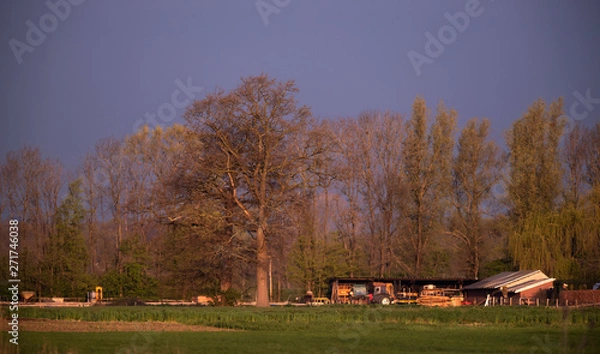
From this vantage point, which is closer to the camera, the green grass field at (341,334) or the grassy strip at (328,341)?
the grassy strip at (328,341)

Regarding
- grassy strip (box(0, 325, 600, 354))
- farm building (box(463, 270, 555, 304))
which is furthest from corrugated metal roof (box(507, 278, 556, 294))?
grassy strip (box(0, 325, 600, 354))

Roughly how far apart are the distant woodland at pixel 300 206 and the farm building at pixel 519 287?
2.85 meters

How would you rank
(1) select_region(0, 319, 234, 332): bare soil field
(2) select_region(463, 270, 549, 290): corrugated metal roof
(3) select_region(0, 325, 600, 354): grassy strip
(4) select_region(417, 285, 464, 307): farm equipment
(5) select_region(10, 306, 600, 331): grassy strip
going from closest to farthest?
(3) select_region(0, 325, 600, 354): grassy strip → (1) select_region(0, 319, 234, 332): bare soil field → (5) select_region(10, 306, 600, 331): grassy strip → (2) select_region(463, 270, 549, 290): corrugated metal roof → (4) select_region(417, 285, 464, 307): farm equipment

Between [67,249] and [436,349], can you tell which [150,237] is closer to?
[67,249]

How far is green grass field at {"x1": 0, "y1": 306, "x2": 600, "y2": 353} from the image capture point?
21.7 metres

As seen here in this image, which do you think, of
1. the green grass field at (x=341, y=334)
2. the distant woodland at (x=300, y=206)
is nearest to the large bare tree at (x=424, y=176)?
the distant woodland at (x=300, y=206)

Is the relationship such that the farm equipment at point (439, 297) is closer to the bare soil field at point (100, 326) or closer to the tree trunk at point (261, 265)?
the tree trunk at point (261, 265)

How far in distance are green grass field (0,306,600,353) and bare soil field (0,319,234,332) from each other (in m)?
1.49

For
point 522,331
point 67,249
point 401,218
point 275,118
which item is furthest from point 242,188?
point 522,331

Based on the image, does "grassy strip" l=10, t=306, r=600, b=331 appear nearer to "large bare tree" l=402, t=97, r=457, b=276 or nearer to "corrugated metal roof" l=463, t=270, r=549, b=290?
"corrugated metal roof" l=463, t=270, r=549, b=290

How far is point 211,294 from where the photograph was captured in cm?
5359

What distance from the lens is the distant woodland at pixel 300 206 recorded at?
50.8m

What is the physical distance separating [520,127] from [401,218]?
13620mm

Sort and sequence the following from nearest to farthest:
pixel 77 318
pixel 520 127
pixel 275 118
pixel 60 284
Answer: pixel 77 318, pixel 275 118, pixel 60 284, pixel 520 127
